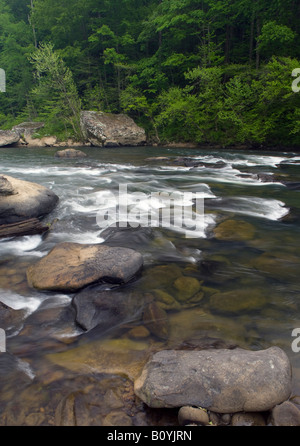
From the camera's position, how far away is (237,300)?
3.75 metres

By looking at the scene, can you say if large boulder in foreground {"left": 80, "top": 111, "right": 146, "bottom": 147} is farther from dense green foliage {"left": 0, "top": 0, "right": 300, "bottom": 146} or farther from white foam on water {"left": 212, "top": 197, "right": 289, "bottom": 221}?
white foam on water {"left": 212, "top": 197, "right": 289, "bottom": 221}

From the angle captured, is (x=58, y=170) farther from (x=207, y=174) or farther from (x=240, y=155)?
(x=240, y=155)

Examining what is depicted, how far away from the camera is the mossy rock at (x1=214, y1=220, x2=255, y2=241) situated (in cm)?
581

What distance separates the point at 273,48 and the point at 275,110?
18.8 ft

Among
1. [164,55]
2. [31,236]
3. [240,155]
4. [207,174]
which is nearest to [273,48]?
[240,155]

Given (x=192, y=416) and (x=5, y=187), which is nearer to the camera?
(x=192, y=416)

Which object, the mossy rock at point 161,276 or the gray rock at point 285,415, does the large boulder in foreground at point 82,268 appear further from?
the gray rock at point 285,415

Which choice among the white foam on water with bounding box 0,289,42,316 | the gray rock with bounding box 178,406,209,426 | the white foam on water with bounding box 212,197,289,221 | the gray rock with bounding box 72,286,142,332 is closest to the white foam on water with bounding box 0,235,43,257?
the white foam on water with bounding box 0,289,42,316

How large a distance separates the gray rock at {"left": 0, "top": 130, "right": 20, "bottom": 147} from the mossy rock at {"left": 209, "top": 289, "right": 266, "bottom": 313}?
1170 inches

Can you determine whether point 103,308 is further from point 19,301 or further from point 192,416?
point 192,416

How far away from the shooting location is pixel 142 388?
7.57 feet

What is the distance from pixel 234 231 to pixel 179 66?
24.7 metres

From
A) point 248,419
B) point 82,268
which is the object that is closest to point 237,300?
point 248,419
